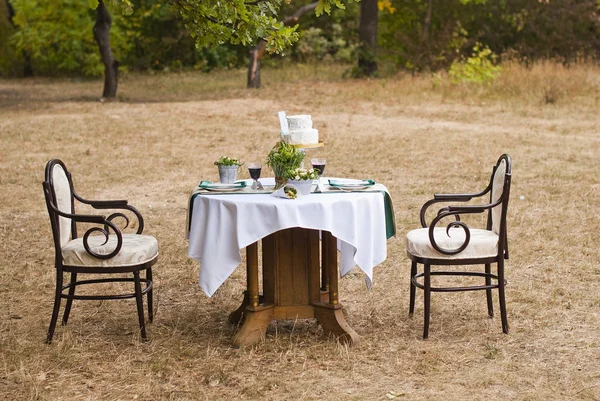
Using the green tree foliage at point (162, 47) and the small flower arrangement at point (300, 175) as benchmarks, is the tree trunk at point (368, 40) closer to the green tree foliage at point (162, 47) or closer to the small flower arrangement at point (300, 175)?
the green tree foliage at point (162, 47)

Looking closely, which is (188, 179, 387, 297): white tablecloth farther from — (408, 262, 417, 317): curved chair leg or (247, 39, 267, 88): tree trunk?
(247, 39, 267, 88): tree trunk

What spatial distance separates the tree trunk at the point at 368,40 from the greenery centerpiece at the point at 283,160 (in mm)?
19626

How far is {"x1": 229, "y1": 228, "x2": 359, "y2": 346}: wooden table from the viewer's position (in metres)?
5.72

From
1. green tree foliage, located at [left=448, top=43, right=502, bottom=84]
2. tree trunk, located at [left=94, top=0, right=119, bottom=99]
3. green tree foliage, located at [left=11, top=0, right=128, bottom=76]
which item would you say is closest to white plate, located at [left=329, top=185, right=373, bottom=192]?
green tree foliage, located at [left=448, top=43, right=502, bottom=84]

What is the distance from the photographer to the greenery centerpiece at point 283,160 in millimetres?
5582

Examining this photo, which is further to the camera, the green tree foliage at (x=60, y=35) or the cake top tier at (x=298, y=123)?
the green tree foliage at (x=60, y=35)

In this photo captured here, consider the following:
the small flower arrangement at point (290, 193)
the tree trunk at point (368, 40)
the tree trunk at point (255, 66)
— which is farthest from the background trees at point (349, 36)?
the small flower arrangement at point (290, 193)

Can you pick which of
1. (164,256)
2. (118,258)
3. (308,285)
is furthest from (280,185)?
(164,256)

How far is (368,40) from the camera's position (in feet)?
84.9

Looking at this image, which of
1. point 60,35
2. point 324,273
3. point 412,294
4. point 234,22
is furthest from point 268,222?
point 60,35

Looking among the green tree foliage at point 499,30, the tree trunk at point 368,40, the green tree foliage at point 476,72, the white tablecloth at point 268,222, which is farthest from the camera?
the green tree foliage at point 499,30

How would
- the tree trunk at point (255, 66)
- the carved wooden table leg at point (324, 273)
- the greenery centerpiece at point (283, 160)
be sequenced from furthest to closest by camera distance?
the tree trunk at point (255, 66) < the carved wooden table leg at point (324, 273) < the greenery centerpiece at point (283, 160)

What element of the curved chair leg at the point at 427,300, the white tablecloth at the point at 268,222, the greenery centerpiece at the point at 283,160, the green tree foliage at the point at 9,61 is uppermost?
the greenery centerpiece at the point at 283,160

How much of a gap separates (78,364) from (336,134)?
10695 mm
